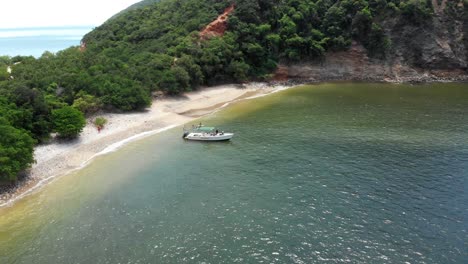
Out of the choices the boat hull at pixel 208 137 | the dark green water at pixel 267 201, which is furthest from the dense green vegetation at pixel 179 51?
the boat hull at pixel 208 137

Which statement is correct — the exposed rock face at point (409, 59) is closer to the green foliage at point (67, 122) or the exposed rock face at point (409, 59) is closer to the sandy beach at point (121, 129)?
the sandy beach at point (121, 129)

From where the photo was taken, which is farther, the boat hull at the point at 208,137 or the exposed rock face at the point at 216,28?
the exposed rock face at the point at 216,28

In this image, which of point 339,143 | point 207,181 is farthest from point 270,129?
point 207,181

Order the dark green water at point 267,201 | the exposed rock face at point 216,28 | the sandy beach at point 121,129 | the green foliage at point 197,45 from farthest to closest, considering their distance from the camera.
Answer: the exposed rock face at point 216,28 → the green foliage at point 197,45 → the sandy beach at point 121,129 → the dark green water at point 267,201

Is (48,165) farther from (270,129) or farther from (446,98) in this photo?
(446,98)

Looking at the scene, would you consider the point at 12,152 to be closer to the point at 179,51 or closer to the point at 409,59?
the point at 179,51

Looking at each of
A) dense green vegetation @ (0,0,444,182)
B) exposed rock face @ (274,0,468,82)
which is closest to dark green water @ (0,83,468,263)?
dense green vegetation @ (0,0,444,182)

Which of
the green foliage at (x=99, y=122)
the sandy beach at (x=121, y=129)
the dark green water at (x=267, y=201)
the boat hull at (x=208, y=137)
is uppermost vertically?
the green foliage at (x=99, y=122)
